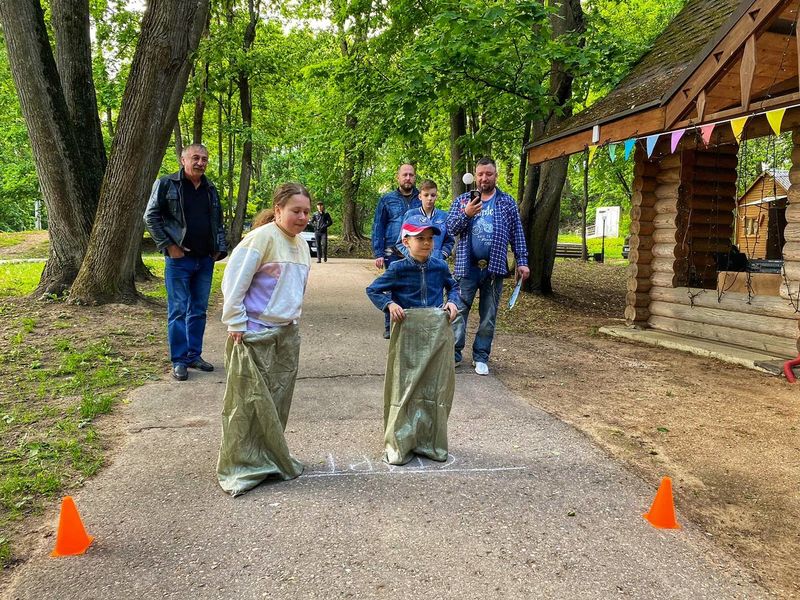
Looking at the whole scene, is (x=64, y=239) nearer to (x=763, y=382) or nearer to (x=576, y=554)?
(x=576, y=554)

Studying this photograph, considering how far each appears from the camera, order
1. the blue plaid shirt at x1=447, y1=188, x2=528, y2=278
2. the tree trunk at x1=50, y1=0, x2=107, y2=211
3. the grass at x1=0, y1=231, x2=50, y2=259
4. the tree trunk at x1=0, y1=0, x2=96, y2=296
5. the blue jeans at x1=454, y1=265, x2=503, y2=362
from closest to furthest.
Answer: the blue plaid shirt at x1=447, y1=188, x2=528, y2=278 < the blue jeans at x1=454, y1=265, x2=503, y2=362 < the tree trunk at x1=0, y1=0, x2=96, y2=296 < the tree trunk at x1=50, y1=0, x2=107, y2=211 < the grass at x1=0, y1=231, x2=50, y2=259

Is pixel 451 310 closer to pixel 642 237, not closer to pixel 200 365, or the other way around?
pixel 200 365

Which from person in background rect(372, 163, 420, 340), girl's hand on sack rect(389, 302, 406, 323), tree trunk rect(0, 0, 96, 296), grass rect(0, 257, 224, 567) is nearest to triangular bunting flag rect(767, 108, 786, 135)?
person in background rect(372, 163, 420, 340)

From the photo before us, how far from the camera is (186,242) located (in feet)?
Answer: 18.1

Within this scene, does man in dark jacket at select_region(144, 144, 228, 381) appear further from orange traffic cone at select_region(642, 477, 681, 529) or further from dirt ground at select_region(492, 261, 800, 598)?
orange traffic cone at select_region(642, 477, 681, 529)

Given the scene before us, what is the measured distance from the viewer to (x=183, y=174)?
5.46 metres

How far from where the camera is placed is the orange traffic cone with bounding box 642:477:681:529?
9.89 feet

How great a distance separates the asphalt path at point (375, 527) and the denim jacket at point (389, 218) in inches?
112

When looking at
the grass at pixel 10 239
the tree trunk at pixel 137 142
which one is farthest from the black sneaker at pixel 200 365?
the grass at pixel 10 239

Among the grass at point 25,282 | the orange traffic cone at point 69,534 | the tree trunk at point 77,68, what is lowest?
the orange traffic cone at point 69,534

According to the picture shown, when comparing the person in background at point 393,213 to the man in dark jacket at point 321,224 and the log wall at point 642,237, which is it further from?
the man in dark jacket at point 321,224

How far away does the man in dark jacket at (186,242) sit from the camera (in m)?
5.39

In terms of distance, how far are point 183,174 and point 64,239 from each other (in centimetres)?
443

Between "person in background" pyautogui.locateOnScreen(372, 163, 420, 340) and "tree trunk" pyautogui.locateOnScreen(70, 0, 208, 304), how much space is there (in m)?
3.45
